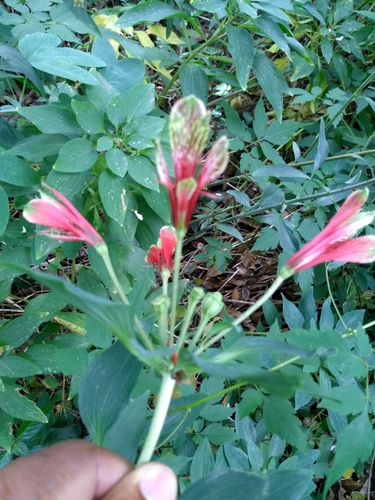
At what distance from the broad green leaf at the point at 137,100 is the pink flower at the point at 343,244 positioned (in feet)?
1.72

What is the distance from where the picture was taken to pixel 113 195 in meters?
0.85

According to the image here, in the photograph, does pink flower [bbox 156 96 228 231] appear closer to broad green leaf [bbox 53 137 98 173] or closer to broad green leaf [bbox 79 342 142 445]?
broad green leaf [bbox 79 342 142 445]

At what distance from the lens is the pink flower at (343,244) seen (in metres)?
0.53

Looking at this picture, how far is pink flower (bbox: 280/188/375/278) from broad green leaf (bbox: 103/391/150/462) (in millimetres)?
309

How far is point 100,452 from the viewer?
592 millimetres

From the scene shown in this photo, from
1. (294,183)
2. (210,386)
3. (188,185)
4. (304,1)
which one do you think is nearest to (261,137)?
(294,183)

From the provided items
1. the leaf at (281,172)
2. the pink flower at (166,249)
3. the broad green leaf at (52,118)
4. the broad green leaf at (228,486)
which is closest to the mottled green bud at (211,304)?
the pink flower at (166,249)

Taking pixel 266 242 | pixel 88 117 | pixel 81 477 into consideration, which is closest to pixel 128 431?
pixel 81 477

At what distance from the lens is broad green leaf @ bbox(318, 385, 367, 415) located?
2.45ft

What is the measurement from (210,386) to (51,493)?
1.69ft

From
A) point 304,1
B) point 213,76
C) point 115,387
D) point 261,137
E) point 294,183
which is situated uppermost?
point 304,1

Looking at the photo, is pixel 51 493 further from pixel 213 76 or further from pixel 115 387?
pixel 213 76

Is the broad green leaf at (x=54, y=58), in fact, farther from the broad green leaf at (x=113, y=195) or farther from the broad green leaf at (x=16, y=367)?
the broad green leaf at (x=16, y=367)

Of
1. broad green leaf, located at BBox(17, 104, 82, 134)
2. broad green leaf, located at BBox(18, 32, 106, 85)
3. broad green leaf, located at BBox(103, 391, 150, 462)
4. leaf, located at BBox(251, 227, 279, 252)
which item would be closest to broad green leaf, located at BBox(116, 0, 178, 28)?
broad green leaf, located at BBox(18, 32, 106, 85)
